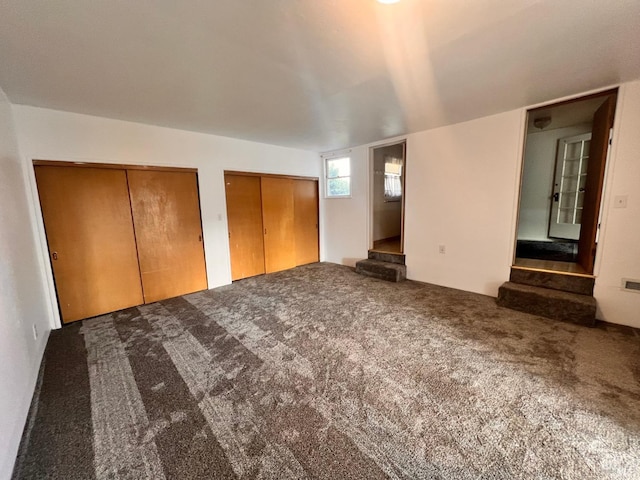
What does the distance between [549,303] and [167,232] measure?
16.5 feet

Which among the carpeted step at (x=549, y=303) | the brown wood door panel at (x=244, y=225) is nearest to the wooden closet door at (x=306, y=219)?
the brown wood door panel at (x=244, y=225)

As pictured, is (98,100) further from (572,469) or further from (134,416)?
(572,469)

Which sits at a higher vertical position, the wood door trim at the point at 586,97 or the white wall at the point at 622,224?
the wood door trim at the point at 586,97

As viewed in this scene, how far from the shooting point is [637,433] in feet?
4.75

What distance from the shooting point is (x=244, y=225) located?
4613 millimetres

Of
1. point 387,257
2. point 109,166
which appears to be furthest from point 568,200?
point 109,166

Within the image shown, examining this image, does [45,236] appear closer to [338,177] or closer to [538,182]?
[338,177]

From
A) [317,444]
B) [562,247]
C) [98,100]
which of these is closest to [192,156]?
[98,100]

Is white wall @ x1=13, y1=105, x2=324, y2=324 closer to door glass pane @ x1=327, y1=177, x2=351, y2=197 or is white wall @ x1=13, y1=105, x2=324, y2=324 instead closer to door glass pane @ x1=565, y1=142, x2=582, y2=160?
door glass pane @ x1=327, y1=177, x2=351, y2=197

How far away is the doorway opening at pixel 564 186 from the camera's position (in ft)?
9.81

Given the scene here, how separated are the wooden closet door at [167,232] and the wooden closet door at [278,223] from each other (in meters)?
1.27

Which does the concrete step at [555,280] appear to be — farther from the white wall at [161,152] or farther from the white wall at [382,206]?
the white wall at [161,152]

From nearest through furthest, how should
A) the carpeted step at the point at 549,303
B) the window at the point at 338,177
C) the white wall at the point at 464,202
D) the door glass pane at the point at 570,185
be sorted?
1. the carpeted step at the point at 549,303
2. the white wall at the point at 464,202
3. the door glass pane at the point at 570,185
4. the window at the point at 338,177

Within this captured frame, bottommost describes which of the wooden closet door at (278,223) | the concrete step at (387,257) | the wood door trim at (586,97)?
the concrete step at (387,257)
